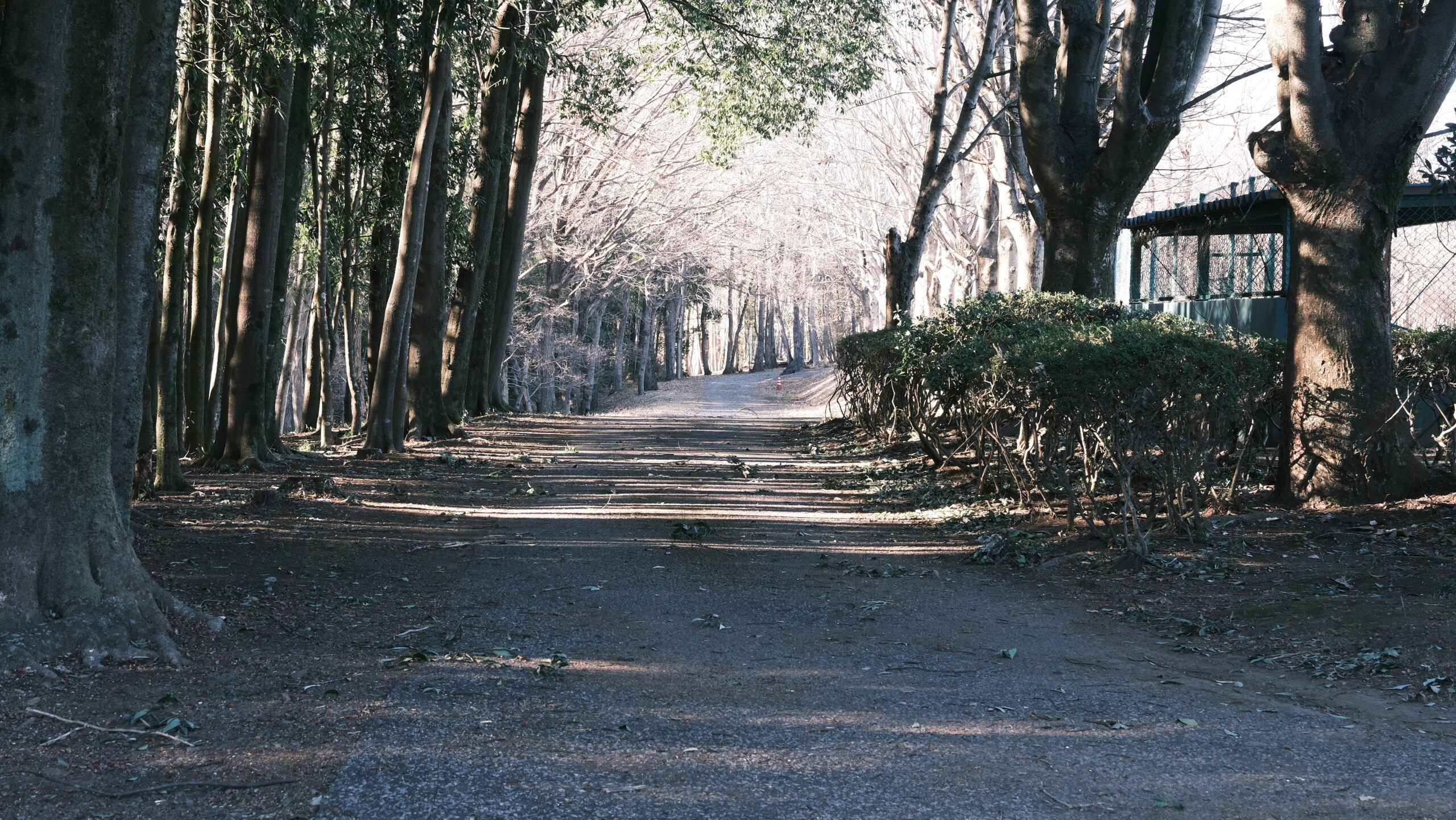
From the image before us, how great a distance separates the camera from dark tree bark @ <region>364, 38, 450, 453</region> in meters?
14.7

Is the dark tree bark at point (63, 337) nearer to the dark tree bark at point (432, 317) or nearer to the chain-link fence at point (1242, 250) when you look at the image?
the dark tree bark at point (432, 317)

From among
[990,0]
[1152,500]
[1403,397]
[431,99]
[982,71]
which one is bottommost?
[1152,500]

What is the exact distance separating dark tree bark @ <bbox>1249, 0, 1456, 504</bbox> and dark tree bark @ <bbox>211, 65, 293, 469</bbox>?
10.3 meters

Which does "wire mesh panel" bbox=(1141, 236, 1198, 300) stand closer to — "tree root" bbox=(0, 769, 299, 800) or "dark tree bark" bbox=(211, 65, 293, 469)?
"dark tree bark" bbox=(211, 65, 293, 469)

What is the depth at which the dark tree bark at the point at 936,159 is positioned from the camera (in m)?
19.5

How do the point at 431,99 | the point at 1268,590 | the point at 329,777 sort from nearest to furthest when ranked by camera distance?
1. the point at 329,777
2. the point at 1268,590
3. the point at 431,99

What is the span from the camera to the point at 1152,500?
8266 millimetres

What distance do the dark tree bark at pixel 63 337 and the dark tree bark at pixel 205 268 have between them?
677 cm

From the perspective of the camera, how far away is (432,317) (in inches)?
697

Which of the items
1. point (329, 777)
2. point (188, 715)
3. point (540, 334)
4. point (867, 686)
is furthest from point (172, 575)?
point (540, 334)

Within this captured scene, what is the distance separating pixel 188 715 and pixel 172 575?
A: 2949 millimetres

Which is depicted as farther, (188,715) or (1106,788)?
(188,715)

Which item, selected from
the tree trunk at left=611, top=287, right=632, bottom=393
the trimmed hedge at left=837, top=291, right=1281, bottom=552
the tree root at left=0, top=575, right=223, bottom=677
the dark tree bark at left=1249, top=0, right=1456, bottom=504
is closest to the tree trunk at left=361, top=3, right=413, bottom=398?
the trimmed hedge at left=837, top=291, right=1281, bottom=552

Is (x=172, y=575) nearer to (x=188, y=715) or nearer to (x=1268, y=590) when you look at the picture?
(x=188, y=715)
